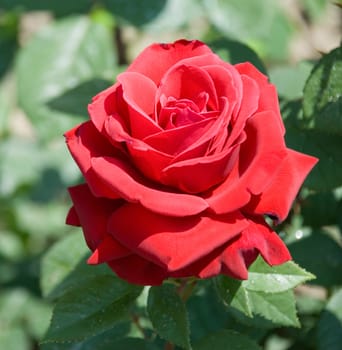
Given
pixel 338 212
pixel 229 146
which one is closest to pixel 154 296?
pixel 229 146

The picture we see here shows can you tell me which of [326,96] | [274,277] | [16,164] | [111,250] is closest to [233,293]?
[274,277]

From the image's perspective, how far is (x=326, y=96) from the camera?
3.32 ft

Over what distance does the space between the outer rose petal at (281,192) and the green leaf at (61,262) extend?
44 cm

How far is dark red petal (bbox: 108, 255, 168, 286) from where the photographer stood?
32.9 inches

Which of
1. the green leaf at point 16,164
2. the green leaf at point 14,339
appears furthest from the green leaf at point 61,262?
the green leaf at point 16,164

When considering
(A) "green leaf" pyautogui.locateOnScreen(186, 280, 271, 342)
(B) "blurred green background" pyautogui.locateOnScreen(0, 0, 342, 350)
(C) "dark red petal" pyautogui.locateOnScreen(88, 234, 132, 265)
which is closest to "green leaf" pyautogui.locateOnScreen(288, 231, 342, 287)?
(B) "blurred green background" pyautogui.locateOnScreen(0, 0, 342, 350)

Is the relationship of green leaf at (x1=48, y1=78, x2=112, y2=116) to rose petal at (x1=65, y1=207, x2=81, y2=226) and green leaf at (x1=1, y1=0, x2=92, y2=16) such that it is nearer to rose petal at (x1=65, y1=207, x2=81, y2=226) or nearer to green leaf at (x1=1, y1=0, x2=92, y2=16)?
rose petal at (x1=65, y1=207, x2=81, y2=226)

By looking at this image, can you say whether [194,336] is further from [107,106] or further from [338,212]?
[107,106]

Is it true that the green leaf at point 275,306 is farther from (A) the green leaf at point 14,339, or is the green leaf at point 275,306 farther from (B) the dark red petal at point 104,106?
(A) the green leaf at point 14,339

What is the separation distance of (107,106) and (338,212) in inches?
22.4

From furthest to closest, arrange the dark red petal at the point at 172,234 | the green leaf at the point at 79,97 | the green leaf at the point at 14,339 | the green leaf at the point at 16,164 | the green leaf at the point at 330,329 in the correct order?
the green leaf at the point at 16,164, the green leaf at the point at 14,339, the green leaf at the point at 79,97, the green leaf at the point at 330,329, the dark red petal at the point at 172,234

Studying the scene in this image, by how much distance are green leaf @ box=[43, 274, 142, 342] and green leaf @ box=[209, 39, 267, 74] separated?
1.21 ft

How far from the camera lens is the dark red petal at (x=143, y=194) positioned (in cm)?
79

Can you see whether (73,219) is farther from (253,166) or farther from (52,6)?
(52,6)
